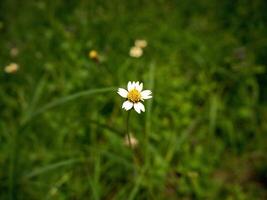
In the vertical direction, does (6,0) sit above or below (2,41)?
above

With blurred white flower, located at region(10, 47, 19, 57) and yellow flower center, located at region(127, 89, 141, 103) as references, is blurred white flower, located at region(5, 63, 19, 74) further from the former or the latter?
yellow flower center, located at region(127, 89, 141, 103)

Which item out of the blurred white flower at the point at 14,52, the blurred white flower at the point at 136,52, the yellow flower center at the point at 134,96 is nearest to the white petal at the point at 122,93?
the yellow flower center at the point at 134,96

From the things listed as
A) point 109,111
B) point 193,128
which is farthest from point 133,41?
point 193,128

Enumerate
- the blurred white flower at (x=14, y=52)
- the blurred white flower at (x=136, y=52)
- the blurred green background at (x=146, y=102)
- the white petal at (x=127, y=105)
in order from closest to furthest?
1. the white petal at (x=127, y=105)
2. the blurred green background at (x=146, y=102)
3. the blurred white flower at (x=136, y=52)
4. the blurred white flower at (x=14, y=52)

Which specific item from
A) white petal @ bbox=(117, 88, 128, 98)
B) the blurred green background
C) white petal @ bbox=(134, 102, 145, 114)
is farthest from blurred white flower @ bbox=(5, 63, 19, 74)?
white petal @ bbox=(134, 102, 145, 114)

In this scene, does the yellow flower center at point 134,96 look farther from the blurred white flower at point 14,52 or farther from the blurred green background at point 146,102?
the blurred white flower at point 14,52

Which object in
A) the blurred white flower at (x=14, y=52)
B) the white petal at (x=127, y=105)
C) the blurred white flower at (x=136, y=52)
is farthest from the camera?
the blurred white flower at (x=14, y=52)

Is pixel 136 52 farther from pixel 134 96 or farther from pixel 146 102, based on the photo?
pixel 134 96

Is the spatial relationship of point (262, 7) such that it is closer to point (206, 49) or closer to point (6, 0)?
point (206, 49)
